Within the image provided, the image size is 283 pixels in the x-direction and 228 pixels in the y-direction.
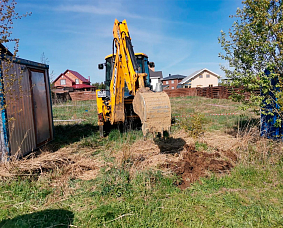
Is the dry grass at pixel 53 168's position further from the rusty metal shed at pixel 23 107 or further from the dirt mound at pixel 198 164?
the dirt mound at pixel 198 164

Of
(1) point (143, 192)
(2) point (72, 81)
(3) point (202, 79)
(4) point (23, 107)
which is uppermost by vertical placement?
(2) point (72, 81)

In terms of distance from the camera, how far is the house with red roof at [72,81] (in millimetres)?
56312

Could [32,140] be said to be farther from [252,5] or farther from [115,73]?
[252,5]

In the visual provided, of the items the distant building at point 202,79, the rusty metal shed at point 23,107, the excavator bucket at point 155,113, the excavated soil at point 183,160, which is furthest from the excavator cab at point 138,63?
the distant building at point 202,79

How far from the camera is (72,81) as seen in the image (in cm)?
5675

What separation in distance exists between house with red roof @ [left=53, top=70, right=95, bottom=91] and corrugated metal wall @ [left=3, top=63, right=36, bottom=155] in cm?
4991

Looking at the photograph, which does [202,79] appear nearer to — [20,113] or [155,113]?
[20,113]

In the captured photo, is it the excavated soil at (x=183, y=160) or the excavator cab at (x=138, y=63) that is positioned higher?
the excavator cab at (x=138, y=63)

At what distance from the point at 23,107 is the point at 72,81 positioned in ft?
176

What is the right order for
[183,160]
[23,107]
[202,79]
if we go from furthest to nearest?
[202,79]
[23,107]
[183,160]

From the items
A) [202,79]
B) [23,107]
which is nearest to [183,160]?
[23,107]

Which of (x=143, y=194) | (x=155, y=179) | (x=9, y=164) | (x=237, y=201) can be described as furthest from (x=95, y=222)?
(x=9, y=164)

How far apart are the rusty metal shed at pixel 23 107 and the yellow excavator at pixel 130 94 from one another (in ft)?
6.45

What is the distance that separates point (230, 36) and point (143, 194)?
468 centimetres
